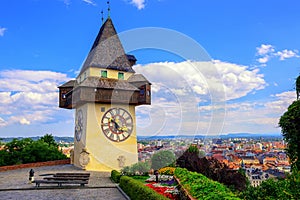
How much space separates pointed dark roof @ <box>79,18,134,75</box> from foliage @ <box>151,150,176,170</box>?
20.5ft

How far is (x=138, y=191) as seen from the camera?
28.7 ft

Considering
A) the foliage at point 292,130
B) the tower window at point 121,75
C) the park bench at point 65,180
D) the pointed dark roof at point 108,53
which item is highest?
the pointed dark roof at point 108,53

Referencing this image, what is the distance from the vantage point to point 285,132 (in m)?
10.0

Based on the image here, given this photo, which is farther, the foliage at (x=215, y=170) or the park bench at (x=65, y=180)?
the park bench at (x=65, y=180)

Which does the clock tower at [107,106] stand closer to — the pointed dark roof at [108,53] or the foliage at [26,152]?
the pointed dark roof at [108,53]

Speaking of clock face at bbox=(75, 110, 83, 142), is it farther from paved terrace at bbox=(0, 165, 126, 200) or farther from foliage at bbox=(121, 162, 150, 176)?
paved terrace at bbox=(0, 165, 126, 200)

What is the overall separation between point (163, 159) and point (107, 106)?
5.00 m

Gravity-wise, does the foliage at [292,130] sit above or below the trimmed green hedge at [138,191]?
above

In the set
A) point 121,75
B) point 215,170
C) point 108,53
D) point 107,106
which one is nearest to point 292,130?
point 215,170

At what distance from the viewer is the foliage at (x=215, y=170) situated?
887cm

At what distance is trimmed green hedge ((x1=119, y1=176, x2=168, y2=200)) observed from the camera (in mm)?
7339

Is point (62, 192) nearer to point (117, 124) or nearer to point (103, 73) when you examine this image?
point (117, 124)

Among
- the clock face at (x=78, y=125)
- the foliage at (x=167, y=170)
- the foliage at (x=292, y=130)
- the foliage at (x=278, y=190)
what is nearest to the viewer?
the foliage at (x=278, y=190)

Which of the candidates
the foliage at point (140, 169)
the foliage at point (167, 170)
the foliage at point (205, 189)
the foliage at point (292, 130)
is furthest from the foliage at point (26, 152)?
the foliage at point (292, 130)
